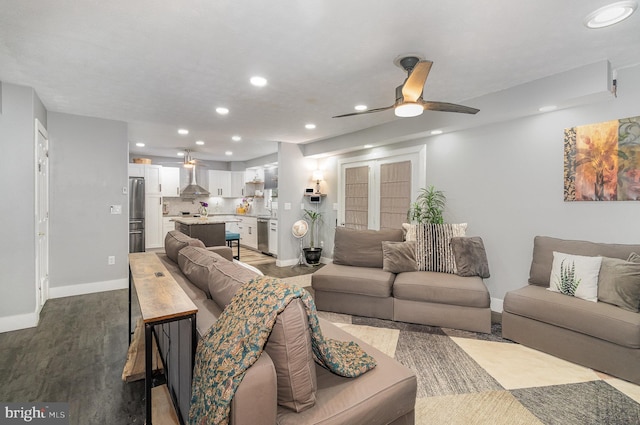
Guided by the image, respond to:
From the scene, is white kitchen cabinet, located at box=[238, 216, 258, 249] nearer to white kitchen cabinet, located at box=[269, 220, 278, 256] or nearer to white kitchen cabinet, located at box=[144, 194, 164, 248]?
white kitchen cabinet, located at box=[269, 220, 278, 256]

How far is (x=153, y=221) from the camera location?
24.3 feet

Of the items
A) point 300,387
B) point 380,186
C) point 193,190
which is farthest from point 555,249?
point 193,190

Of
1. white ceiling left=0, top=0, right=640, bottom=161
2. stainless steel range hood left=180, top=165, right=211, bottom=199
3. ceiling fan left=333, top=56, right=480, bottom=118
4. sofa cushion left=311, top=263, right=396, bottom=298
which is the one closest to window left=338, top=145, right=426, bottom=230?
white ceiling left=0, top=0, right=640, bottom=161

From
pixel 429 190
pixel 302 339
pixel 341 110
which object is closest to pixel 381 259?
pixel 429 190

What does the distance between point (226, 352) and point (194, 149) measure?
6.96 metres

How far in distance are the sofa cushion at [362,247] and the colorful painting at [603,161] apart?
1882 mm

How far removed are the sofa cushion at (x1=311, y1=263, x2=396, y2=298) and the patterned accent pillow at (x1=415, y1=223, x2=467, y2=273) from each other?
44cm

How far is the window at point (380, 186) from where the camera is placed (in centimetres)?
465

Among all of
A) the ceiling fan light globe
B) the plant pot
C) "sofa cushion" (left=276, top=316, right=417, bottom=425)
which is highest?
the ceiling fan light globe

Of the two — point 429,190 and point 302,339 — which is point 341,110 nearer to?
point 429,190

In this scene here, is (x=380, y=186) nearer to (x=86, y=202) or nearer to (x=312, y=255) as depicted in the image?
(x=312, y=255)

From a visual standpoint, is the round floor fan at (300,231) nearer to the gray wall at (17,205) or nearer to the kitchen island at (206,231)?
the kitchen island at (206,231)

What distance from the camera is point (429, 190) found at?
4.37 metres

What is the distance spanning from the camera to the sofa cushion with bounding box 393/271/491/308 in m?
3.05
